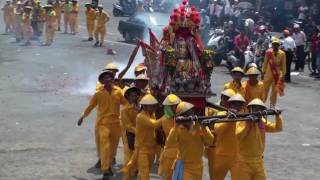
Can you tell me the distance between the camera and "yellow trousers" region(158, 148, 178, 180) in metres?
8.61

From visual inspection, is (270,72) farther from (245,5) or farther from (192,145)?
(245,5)

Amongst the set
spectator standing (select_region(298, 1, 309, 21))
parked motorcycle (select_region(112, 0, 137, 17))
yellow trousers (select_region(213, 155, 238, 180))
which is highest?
yellow trousers (select_region(213, 155, 238, 180))

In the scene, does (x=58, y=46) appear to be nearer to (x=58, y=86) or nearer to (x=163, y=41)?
(x=58, y=86)

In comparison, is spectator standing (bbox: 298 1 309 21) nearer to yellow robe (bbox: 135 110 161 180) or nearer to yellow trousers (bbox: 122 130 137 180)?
yellow trousers (bbox: 122 130 137 180)

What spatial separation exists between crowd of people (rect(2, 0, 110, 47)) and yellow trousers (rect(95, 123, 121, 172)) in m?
17.1

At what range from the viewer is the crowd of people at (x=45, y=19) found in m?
28.0

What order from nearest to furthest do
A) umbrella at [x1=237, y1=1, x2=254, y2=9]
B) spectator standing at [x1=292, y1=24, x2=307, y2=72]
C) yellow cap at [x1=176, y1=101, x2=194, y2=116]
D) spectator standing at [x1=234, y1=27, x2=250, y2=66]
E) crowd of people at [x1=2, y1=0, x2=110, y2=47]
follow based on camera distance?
yellow cap at [x1=176, y1=101, x2=194, y2=116] < spectator standing at [x1=234, y1=27, x2=250, y2=66] < spectator standing at [x1=292, y1=24, x2=307, y2=72] < crowd of people at [x1=2, y1=0, x2=110, y2=47] < umbrella at [x1=237, y1=1, x2=254, y2=9]

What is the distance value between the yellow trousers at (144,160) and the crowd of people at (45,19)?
18481mm

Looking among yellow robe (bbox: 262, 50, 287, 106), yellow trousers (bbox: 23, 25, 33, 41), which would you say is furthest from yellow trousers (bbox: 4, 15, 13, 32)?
yellow robe (bbox: 262, 50, 287, 106)

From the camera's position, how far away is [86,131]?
13547mm

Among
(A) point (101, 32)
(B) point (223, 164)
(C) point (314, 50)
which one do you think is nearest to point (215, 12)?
(A) point (101, 32)

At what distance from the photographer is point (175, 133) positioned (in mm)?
8031

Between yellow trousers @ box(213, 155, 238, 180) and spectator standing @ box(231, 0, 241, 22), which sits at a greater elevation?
yellow trousers @ box(213, 155, 238, 180)

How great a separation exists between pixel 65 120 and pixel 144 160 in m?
5.70
